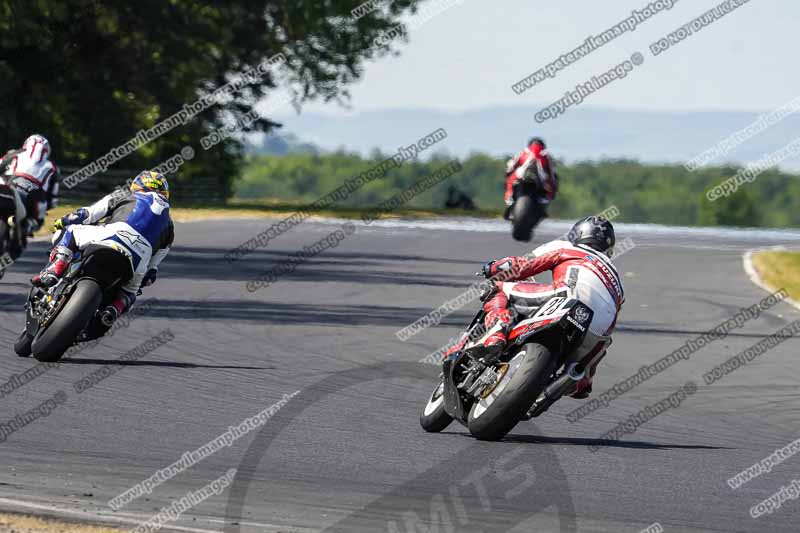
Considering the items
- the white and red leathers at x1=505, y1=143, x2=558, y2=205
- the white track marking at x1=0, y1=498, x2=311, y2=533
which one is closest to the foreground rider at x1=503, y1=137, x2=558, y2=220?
the white and red leathers at x1=505, y1=143, x2=558, y2=205

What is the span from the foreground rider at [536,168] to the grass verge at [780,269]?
12.6 ft

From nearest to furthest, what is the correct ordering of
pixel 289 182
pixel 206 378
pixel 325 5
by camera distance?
1. pixel 206 378
2. pixel 325 5
3. pixel 289 182

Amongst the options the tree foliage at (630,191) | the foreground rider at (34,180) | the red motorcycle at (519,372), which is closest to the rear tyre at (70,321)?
the red motorcycle at (519,372)

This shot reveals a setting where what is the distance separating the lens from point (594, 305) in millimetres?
10523

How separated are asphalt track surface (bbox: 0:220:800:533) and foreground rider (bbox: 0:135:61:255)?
103 centimetres

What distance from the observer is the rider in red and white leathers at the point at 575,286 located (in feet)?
34.4

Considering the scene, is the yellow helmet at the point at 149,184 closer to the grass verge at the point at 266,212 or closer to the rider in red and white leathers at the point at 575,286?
the rider in red and white leathers at the point at 575,286

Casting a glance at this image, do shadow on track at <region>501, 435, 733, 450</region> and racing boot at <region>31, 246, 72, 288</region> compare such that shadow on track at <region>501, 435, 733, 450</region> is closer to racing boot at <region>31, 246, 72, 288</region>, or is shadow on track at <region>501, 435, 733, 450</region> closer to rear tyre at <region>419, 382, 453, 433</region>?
rear tyre at <region>419, 382, 453, 433</region>

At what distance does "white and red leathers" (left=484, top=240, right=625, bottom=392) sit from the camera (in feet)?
Result: 34.4

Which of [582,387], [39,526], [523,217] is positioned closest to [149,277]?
[582,387]

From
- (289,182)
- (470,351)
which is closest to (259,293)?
(470,351)

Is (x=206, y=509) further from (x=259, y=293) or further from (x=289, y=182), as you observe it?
(x=289, y=182)

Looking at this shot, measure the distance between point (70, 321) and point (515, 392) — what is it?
13.6 feet

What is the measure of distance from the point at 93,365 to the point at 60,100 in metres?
32.5
